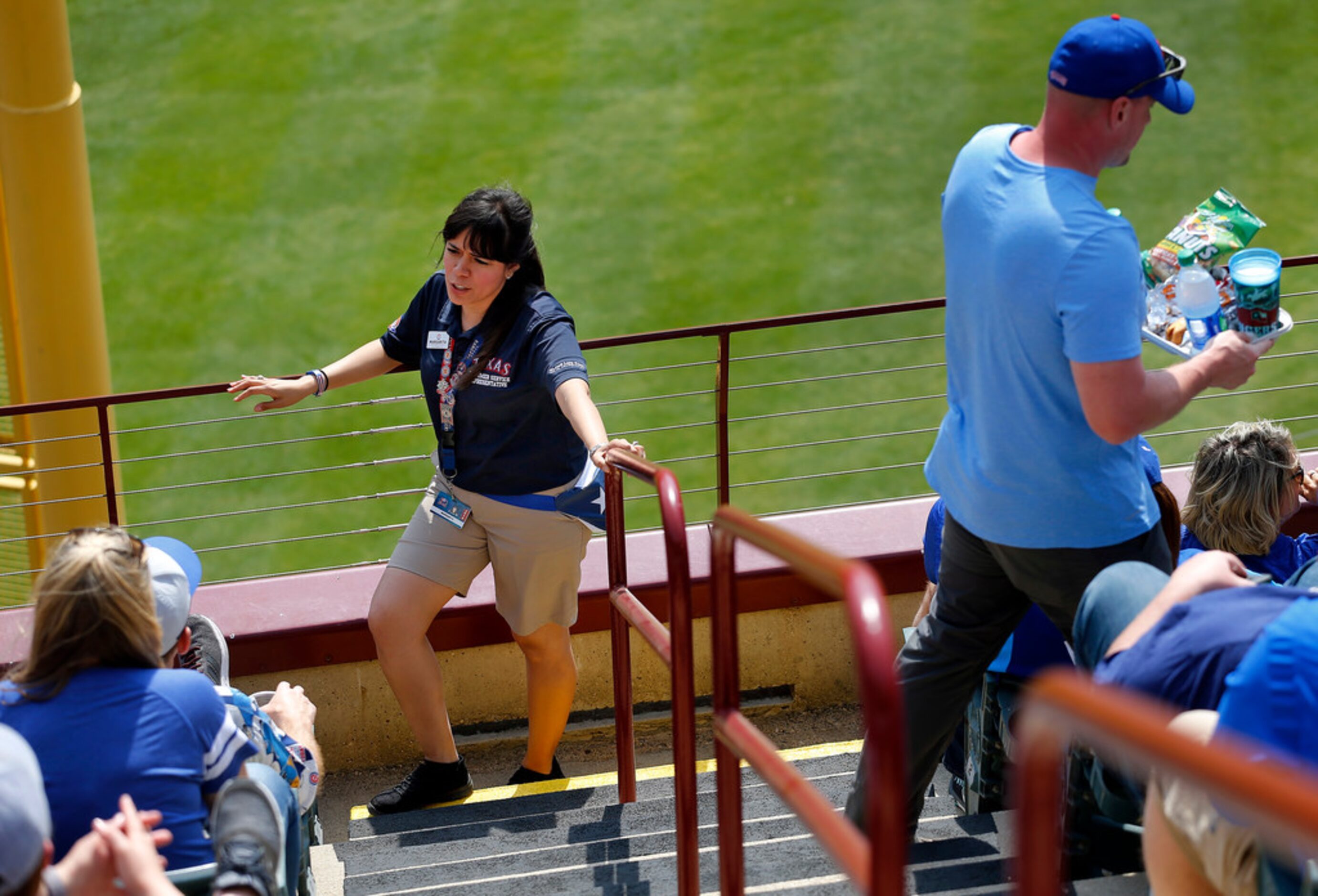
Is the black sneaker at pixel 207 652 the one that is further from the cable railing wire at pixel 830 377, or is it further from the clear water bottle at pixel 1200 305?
the clear water bottle at pixel 1200 305

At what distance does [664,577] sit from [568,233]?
11.9 metres

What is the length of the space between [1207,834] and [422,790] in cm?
267

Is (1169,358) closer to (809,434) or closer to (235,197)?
(809,434)

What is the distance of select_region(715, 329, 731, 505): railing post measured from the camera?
5.06 meters

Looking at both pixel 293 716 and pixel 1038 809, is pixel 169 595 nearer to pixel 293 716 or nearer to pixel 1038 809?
pixel 293 716

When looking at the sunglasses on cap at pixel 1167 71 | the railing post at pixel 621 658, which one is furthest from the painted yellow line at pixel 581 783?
the sunglasses on cap at pixel 1167 71

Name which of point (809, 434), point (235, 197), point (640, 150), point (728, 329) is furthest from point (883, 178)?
point (728, 329)

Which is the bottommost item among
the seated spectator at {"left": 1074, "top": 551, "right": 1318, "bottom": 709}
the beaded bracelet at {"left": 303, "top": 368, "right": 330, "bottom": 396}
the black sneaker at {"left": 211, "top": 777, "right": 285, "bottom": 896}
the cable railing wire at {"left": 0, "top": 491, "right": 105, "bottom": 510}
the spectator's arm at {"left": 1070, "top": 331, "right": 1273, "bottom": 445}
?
the cable railing wire at {"left": 0, "top": 491, "right": 105, "bottom": 510}

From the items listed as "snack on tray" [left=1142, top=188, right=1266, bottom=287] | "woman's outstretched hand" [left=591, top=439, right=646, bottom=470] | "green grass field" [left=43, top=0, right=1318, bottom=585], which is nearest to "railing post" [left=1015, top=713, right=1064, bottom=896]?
"snack on tray" [left=1142, top=188, right=1266, bottom=287]

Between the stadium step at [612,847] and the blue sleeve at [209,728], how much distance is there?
3.38ft

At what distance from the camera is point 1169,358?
42.5ft

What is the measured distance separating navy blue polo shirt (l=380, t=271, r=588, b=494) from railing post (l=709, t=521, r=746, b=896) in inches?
56.0

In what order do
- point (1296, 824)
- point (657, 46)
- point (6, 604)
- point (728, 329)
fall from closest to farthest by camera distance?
point (1296, 824)
point (728, 329)
point (6, 604)
point (657, 46)

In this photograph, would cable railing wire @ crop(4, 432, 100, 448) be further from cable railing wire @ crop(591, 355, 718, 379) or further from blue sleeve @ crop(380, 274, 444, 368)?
cable railing wire @ crop(591, 355, 718, 379)
